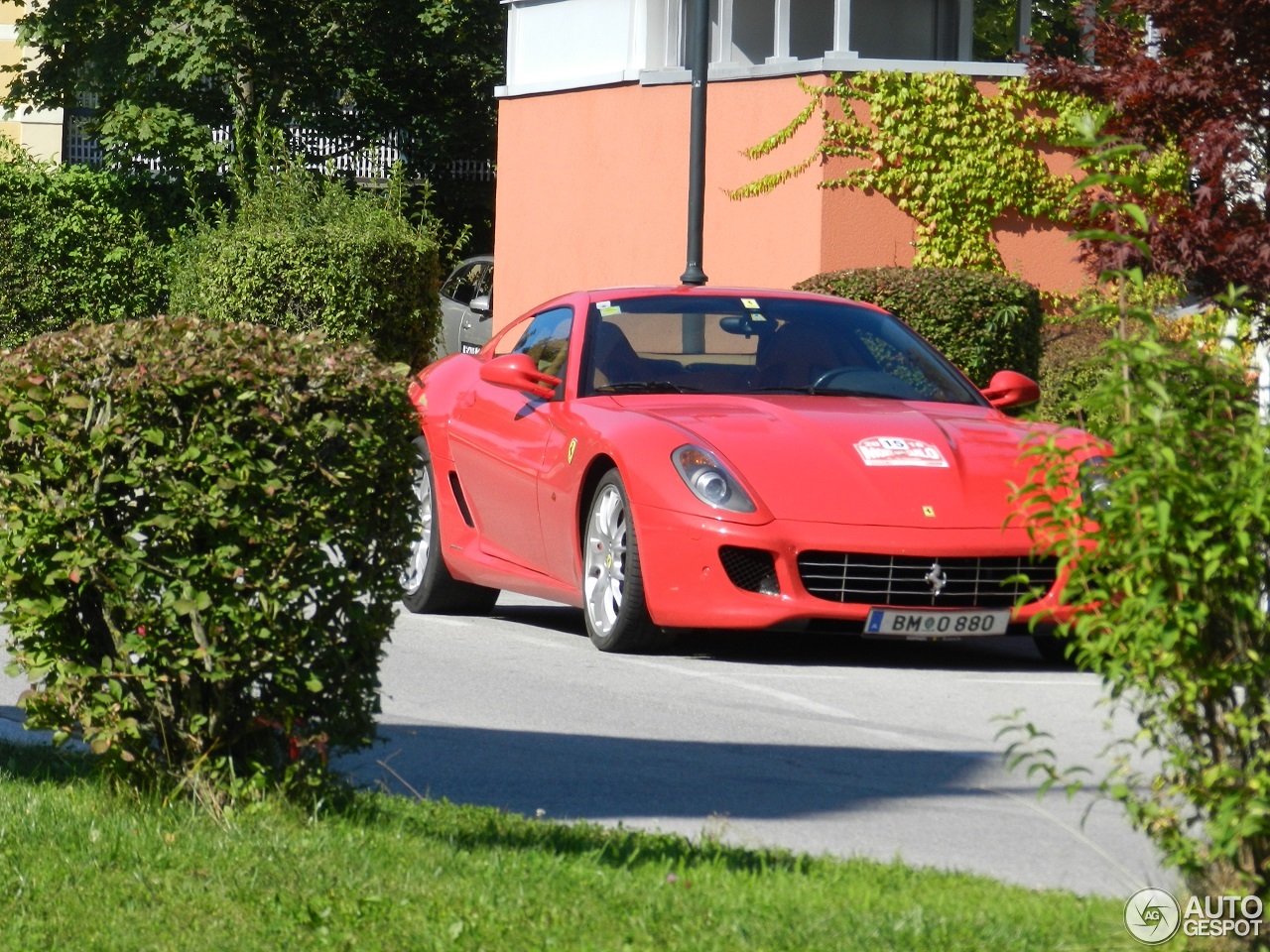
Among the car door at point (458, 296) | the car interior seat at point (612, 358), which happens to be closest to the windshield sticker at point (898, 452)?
the car interior seat at point (612, 358)

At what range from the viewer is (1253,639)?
3666 mm

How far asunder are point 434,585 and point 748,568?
8.29 feet

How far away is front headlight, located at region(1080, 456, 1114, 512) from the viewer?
12.3 ft

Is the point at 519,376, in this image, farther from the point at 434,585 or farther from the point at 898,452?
the point at 898,452

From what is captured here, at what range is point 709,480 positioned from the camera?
8.30 meters

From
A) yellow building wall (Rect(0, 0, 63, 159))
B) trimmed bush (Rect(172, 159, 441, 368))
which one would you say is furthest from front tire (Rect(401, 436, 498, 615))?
yellow building wall (Rect(0, 0, 63, 159))

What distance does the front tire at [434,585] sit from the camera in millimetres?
10234

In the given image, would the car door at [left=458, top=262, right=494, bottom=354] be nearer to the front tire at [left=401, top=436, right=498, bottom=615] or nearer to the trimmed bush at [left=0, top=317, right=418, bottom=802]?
the front tire at [left=401, top=436, right=498, bottom=615]

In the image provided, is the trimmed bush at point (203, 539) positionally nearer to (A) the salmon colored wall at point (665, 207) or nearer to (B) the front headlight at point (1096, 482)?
(B) the front headlight at point (1096, 482)

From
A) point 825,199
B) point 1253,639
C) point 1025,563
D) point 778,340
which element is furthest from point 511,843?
point 825,199

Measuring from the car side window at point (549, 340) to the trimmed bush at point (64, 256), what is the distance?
15.9 metres

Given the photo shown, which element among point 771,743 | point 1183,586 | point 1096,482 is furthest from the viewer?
point 771,743

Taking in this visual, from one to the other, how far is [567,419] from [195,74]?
1055 inches

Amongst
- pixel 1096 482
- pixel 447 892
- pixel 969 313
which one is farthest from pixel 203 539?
pixel 969 313
